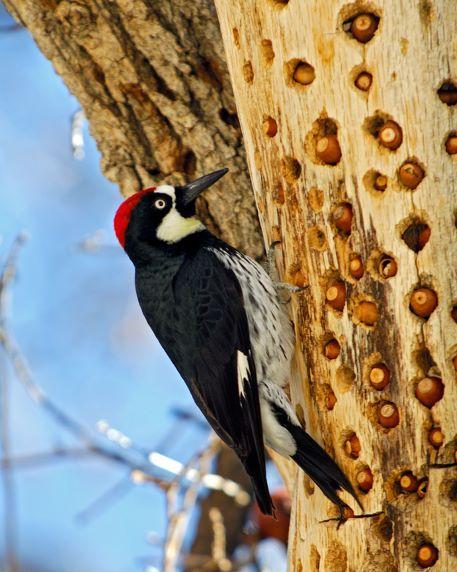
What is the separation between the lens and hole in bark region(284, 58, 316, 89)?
3051 mm

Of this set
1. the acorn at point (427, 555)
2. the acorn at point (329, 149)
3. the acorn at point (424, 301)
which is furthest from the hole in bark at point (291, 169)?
the acorn at point (427, 555)

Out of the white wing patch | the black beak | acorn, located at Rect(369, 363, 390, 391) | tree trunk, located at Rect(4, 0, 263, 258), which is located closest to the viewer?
acorn, located at Rect(369, 363, 390, 391)

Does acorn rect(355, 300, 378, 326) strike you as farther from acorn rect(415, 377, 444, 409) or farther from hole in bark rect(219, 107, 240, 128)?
hole in bark rect(219, 107, 240, 128)

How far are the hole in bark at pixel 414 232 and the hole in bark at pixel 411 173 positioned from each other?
0.32ft

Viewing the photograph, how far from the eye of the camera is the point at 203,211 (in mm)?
3947

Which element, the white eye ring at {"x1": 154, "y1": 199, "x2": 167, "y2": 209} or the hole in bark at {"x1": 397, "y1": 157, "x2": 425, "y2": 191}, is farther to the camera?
the white eye ring at {"x1": 154, "y1": 199, "x2": 167, "y2": 209}

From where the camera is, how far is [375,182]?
116 inches

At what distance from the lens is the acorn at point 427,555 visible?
2.86m

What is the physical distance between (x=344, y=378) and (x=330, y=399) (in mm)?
103

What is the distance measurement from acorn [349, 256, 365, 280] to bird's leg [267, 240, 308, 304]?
0.80 ft

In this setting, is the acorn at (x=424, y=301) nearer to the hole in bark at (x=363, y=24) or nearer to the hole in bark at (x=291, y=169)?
the hole in bark at (x=291, y=169)

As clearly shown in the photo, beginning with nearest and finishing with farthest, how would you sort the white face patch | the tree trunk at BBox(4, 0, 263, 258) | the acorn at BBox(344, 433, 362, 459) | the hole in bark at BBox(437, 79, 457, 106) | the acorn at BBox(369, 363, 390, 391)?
the hole in bark at BBox(437, 79, 457, 106), the acorn at BBox(369, 363, 390, 391), the acorn at BBox(344, 433, 362, 459), the tree trunk at BBox(4, 0, 263, 258), the white face patch

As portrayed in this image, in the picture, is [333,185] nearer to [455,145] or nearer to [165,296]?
[455,145]

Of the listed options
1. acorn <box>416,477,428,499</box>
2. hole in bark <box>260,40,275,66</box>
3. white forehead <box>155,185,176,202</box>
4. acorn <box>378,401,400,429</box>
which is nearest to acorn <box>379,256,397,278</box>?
acorn <box>378,401,400,429</box>
